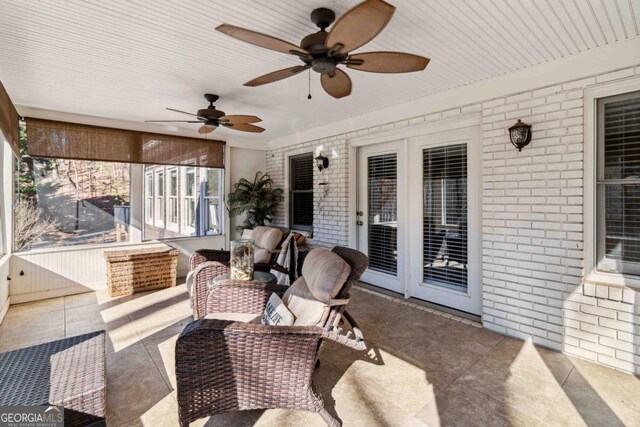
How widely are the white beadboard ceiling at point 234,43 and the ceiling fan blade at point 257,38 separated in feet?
0.99

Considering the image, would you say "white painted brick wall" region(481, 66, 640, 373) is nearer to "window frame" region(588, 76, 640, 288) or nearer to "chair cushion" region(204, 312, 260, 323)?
"window frame" region(588, 76, 640, 288)

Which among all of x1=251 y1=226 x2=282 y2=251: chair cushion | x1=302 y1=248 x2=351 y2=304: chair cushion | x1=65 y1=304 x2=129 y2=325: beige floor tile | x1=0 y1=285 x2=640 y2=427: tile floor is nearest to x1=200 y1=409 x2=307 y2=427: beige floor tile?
x1=0 y1=285 x2=640 y2=427: tile floor

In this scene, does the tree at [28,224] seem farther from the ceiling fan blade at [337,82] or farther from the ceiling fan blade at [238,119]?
the ceiling fan blade at [337,82]

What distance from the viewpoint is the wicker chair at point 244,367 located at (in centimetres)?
167

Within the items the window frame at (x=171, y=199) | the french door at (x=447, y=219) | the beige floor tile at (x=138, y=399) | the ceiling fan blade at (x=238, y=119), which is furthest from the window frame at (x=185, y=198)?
the french door at (x=447, y=219)

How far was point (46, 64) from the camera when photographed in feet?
9.22

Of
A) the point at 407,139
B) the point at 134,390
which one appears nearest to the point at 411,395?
the point at 134,390

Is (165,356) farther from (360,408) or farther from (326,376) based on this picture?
(360,408)

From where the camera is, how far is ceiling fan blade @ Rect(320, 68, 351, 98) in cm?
228

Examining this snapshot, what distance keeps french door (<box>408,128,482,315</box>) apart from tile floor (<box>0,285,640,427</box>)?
17.1 inches

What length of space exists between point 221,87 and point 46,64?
151cm

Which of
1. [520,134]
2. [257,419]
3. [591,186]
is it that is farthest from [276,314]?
[591,186]

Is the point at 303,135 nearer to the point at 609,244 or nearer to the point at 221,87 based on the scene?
the point at 221,87

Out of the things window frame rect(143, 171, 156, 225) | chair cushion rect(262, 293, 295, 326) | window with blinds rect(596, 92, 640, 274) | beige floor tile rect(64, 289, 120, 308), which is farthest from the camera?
window frame rect(143, 171, 156, 225)
